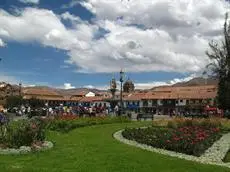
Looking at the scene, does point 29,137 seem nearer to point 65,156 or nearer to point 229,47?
point 65,156

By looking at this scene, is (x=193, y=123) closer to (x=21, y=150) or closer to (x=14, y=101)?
(x=21, y=150)

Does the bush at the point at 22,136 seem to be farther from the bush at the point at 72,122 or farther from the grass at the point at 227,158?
the bush at the point at 72,122

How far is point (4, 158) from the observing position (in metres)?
14.0

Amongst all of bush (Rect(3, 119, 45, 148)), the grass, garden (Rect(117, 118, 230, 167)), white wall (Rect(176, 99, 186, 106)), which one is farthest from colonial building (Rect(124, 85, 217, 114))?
bush (Rect(3, 119, 45, 148))

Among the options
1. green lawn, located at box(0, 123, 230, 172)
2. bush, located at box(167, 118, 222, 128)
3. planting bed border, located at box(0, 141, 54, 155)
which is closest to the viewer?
green lawn, located at box(0, 123, 230, 172)

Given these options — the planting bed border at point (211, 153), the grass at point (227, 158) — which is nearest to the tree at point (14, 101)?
the planting bed border at point (211, 153)

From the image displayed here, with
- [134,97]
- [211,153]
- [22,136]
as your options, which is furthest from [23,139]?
[134,97]

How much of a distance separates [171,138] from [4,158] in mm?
7741

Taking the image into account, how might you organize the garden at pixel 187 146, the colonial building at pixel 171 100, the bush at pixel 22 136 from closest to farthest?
the garden at pixel 187 146 → the bush at pixel 22 136 → the colonial building at pixel 171 100

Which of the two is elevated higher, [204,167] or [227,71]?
[227,71]

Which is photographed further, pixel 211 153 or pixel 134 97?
pixel 134 97

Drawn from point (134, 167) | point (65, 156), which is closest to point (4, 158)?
point (65, 156)

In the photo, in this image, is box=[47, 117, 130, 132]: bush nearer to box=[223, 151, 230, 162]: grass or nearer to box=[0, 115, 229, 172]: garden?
box=[0, 115, 229, 172]: garden

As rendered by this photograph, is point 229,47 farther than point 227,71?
No
